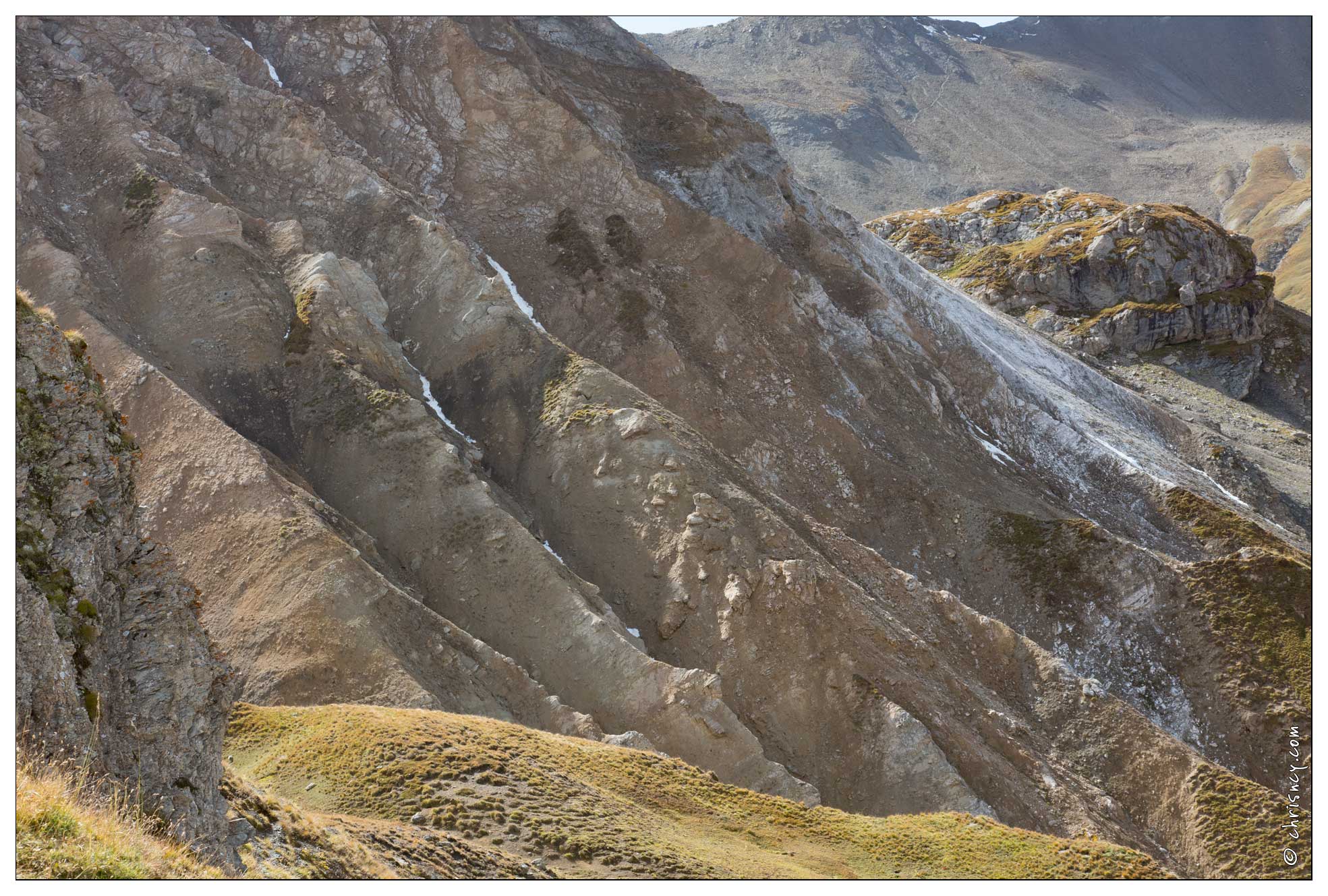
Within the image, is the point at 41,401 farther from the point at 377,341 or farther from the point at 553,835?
the point at 377,341

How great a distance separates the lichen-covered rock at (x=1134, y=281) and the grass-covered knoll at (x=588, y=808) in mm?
86663

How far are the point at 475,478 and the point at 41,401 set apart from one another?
23401 millimetres

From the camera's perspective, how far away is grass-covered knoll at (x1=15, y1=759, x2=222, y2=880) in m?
11.7

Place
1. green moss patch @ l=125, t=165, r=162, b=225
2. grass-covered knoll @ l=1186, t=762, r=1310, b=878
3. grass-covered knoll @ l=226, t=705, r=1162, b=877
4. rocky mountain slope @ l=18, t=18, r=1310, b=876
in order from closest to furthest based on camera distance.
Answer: grass-covered knoll @ l=226, t=705, r=1162, b=877 < rocky mountain slope @ l=18, t=18, r=1310, b=876 < grass-covered knoll @ l=1186, t=762, r=1310, b=878 < green moss patch @ l=125, t=165, r=162, b=225

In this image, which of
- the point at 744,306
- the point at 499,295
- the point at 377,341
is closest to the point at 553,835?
the point at 377,341

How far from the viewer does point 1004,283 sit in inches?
4400

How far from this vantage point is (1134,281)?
10869cm

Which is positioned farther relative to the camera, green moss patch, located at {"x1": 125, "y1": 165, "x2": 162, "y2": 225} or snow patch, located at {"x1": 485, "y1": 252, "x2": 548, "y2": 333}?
snow patch, located at {"x1": 485, "y1": 252, "x2": 548, "y2": 333}

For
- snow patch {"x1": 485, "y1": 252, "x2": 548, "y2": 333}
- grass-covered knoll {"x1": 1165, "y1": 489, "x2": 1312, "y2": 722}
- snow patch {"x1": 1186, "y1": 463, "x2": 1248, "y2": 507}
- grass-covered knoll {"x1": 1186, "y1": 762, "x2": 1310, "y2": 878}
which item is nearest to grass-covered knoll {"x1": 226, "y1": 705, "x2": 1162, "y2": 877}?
grass-covered knoll {"x1": 1186, "y1": 762, "x2": 1310, "y2": 878}

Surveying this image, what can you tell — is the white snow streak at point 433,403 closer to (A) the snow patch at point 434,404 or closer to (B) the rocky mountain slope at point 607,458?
(A) the snow patch at point 434,404

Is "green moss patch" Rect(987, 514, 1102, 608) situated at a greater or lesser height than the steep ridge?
lesser

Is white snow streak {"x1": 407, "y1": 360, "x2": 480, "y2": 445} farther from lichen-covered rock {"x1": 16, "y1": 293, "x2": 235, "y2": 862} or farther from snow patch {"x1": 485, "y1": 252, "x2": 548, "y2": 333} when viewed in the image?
lichen-covered rock {"x1": 16, "y1": 293, "x2": 235, "y2": 862}

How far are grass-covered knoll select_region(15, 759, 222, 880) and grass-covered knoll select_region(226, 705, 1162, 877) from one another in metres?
7.96

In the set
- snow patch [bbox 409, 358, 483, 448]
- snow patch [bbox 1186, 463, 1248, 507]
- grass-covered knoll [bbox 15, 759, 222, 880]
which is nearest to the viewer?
grass-covered knoll [bbox 15, 759, 222, 880]
